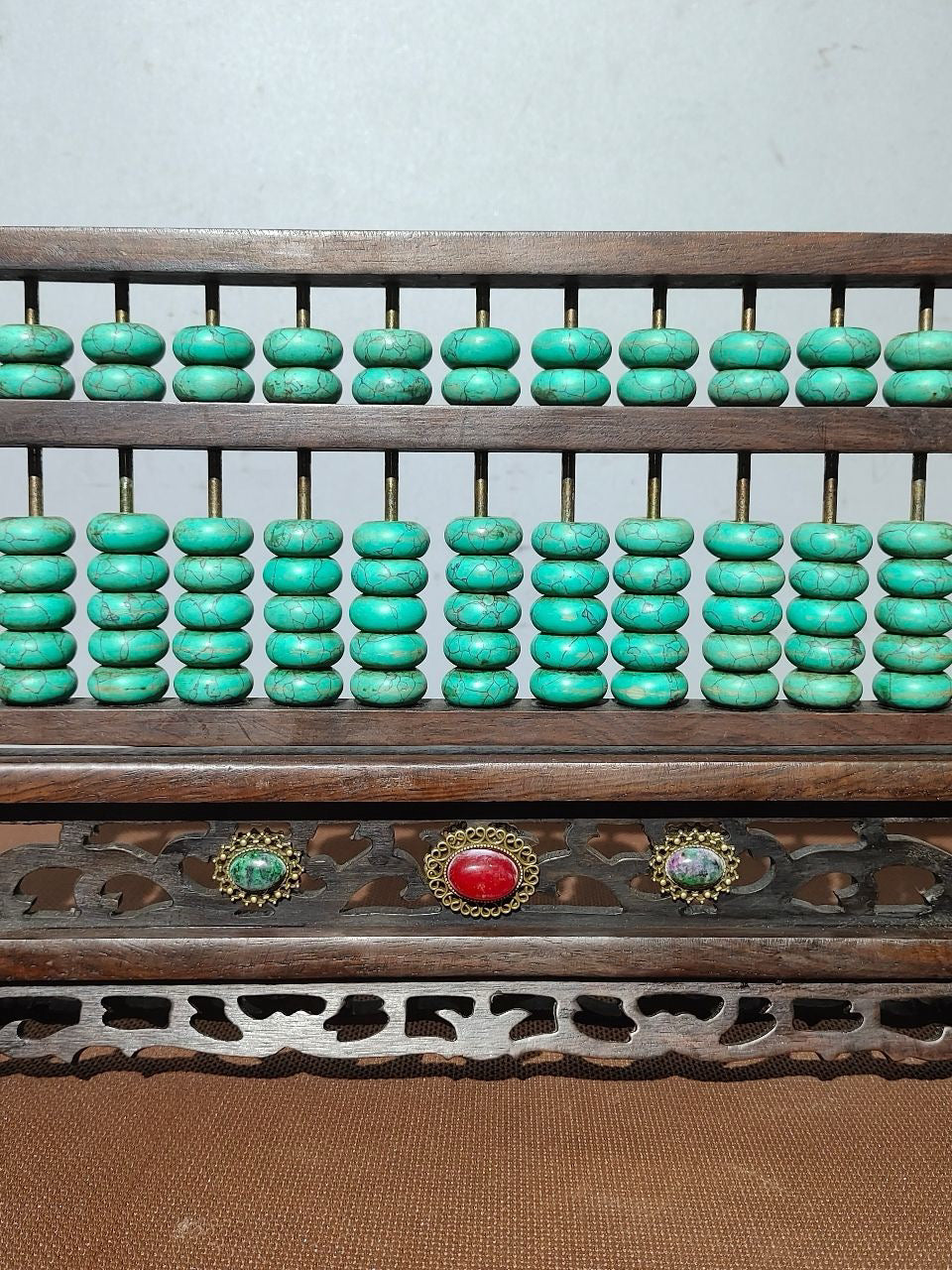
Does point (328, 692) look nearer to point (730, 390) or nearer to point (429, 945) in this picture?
point (429, 945)

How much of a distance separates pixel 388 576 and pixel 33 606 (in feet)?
1.10

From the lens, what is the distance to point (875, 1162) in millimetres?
841

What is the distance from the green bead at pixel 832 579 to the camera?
3.30 ft

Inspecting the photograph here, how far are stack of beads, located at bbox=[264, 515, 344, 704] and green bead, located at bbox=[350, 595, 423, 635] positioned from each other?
0.03 m

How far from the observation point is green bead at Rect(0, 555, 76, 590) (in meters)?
1.00

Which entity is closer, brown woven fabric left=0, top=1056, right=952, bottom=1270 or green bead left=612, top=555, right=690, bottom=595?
brown woven fabric left=0, top=1056, right=952, bottom=1270

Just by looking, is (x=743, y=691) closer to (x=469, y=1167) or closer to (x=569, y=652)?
(x=569, y=652)

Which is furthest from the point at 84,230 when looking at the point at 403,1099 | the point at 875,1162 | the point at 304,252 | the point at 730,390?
the point at 875,1162

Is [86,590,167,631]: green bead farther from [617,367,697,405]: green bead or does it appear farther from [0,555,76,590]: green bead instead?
[617,367,697,405]: green bead

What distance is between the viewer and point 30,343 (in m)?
0.99

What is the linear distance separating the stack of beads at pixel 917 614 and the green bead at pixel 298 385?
0.56m

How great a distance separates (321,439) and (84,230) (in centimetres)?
28

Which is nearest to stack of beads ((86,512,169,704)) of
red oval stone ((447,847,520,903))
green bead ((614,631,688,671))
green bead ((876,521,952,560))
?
red oval stone ((447,847,520,903))

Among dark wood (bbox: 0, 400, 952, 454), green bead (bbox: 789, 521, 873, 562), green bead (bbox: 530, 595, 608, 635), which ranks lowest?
green bead (bbox: 530, 595, 608, 635)
